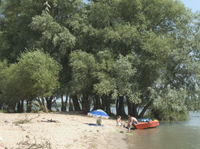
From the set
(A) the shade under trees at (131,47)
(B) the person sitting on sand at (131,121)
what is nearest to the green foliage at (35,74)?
(A) the shade under trees at (131,47)

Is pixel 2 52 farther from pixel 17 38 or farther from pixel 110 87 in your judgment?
pixel 110 87

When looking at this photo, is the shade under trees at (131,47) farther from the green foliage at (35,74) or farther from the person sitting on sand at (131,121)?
the person sitting on sand at (131,121)

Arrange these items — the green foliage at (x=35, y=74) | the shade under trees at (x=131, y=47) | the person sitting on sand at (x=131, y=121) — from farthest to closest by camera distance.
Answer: the green foliage at (x=35, y=74) < the shade under trees at (x=131, y=47) < the person sitting on sand at (x=131, y=121)

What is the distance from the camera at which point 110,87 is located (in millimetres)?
24562

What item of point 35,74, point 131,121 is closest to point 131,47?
point 131,121

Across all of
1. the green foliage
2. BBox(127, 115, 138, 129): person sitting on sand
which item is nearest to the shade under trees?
the green foliage

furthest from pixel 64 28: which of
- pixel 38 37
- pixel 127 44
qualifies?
pixel 127 44

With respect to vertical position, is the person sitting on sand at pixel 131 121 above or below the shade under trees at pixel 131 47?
below

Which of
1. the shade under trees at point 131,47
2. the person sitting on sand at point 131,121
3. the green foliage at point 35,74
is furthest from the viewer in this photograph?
the green foliage at point 35,74

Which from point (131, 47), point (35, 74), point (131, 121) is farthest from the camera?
point (131, 47)

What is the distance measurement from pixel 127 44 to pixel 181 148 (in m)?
15.1

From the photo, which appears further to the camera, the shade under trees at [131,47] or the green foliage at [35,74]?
the green foliage at [35,74]

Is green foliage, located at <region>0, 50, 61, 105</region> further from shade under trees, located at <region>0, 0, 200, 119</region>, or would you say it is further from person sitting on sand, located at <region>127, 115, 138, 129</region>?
person sitting on sand, located at <region>127, 115, 138, 129</region>

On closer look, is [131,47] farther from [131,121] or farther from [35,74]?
[35,74]
